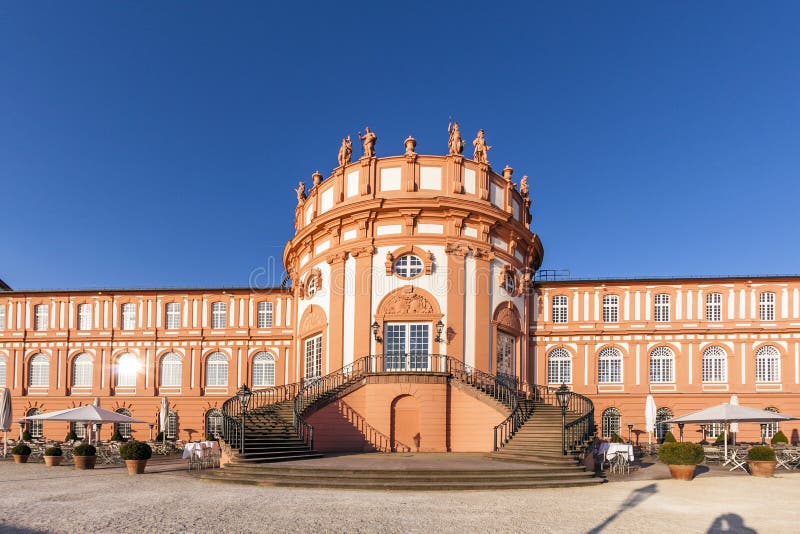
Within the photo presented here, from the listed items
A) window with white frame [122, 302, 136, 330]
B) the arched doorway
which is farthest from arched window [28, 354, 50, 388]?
the arched doorway

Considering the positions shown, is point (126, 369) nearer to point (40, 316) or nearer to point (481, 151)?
point (40, 316)

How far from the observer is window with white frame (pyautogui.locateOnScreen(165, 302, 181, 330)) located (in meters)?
38.1

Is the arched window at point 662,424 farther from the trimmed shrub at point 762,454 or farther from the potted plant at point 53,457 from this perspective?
the potted plant at point 53,457

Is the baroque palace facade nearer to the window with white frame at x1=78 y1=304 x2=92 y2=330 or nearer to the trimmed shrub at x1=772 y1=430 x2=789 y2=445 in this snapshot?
the window with white frame at x1=78 y1=304 x2=92 y2=330

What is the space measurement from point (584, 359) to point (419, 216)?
12.4 m

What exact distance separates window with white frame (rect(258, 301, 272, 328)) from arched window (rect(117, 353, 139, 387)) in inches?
276

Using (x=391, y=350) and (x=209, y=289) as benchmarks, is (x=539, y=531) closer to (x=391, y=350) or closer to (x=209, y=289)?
(x=391, y=350)

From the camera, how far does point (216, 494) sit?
15.1m

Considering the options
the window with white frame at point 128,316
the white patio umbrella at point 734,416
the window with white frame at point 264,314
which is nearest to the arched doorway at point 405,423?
the white patio umbrella at point 734,416

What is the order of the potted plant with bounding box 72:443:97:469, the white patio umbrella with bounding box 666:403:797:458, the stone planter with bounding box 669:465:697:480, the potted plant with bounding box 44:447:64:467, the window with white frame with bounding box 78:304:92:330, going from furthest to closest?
the window with white frame with bounding box 78:304:92:330 → the white patio umbrella with bounding box 666:403:797:458 → the potted plant with bounding box 44:447:64:467 → the potted plant with bounding box 72:443:97:469 → the stone planter with bounding box 669:465:697:480

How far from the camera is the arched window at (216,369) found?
1473 inches

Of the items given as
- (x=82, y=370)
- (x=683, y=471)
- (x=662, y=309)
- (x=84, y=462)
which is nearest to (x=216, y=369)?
(x=82, y=370)

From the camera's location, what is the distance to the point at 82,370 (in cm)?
3819

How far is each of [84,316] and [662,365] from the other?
3026 centimetres
